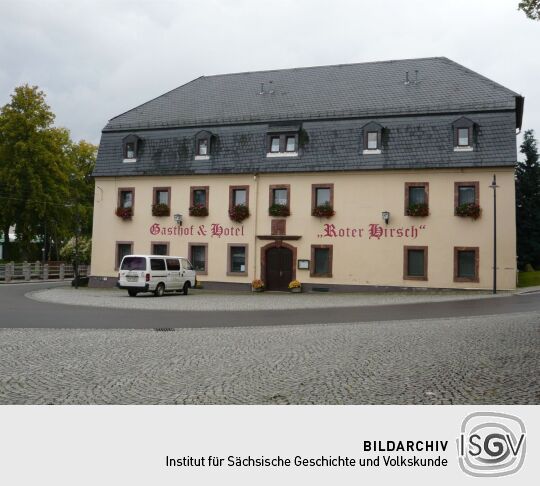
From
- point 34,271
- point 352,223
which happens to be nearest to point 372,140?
point 352,223

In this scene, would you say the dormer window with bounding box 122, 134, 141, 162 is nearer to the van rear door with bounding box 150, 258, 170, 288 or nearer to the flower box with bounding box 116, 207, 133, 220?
the flower box with bounding box 116, 207, 133, 220

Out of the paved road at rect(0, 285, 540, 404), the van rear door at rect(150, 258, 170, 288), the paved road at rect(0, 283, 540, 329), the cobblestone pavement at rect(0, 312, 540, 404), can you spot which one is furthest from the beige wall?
the cobblestone pavement at rect(0, 312, 540, 404)

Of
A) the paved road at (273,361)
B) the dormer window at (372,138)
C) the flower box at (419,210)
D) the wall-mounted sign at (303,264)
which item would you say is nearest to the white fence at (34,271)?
the wall-mounted sign at (303,264)

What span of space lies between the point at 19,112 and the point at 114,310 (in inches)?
1352

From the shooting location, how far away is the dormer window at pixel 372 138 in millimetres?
30328

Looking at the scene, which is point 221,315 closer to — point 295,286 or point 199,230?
point 295,286

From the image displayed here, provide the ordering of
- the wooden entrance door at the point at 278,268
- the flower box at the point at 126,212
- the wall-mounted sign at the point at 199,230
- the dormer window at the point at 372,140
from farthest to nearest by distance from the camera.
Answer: the flower box at the point at 126,212, the wall-mounted sign at the point at 199,230, the wooden entrance door at the point at 278,268, the dormer window at the point at 372,140

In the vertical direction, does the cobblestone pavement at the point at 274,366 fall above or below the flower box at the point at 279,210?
below

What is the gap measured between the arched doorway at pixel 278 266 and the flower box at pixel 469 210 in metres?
8.52

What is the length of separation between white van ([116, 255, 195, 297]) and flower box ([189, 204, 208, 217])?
4.67 metres

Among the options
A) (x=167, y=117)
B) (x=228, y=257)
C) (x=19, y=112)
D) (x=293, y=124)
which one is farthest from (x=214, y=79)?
(x=19, y=112)

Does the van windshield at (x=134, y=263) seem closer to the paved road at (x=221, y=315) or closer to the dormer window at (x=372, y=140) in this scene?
the paved road at (x=221, y=315)

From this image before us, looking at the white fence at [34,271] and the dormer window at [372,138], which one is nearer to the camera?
the dormer window at [372,138]

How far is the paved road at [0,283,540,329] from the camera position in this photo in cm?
1542
